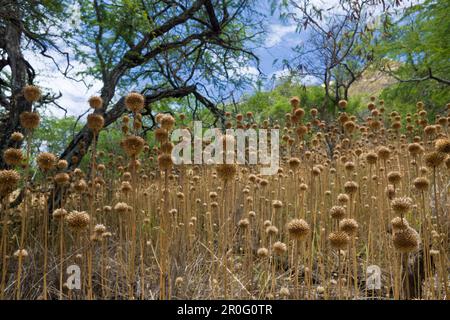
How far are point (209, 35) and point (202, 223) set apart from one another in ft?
9.90

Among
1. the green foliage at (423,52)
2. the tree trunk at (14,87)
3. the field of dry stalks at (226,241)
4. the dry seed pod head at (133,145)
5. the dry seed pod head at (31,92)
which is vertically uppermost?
the green foliage at (423,52)

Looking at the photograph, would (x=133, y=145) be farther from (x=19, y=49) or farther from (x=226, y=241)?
(x=19, y=49)

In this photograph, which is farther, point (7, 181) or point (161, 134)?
point (161, 134)

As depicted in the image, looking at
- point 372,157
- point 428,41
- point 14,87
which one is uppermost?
point 428,41

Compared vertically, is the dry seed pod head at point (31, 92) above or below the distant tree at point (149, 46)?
below

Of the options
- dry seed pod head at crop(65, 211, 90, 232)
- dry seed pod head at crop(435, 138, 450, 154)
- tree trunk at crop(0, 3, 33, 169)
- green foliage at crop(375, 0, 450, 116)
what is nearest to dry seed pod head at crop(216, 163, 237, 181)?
dry seed pod head at crop(65, 211, 90, 232)

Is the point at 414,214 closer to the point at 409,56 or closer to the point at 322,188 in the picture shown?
the point at 322,188

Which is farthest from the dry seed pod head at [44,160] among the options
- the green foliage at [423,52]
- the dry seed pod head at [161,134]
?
the green foliage at [423,52]

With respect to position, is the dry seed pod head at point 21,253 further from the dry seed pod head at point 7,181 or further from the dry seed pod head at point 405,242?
the dry seed pod head at point 405,242

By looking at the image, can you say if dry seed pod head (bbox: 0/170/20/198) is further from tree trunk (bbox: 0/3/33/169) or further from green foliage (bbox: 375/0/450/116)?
green foliage (bbox: 375/0/450/116)

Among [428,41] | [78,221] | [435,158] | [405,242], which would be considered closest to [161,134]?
[78,221]

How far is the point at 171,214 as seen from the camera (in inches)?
97.8
